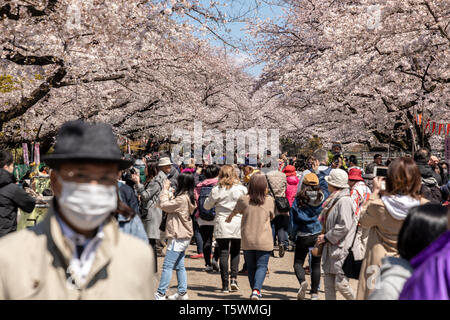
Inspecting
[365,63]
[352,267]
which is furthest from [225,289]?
[365,63]

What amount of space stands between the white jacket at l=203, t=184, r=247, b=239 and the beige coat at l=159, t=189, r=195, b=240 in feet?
2.06

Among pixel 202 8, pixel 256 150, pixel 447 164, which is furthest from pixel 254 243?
pixel 256 150

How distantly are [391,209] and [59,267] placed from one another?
9.77 ft

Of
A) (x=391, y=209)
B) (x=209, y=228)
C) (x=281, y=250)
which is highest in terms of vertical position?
(x=391, y=209)

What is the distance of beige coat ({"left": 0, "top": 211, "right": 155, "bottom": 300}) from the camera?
194 cm

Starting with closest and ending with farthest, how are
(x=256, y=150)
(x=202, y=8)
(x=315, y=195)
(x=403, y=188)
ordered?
(x=403, y=188), (x=315, y=195), (x=202, y=8), (x=256, y=150)

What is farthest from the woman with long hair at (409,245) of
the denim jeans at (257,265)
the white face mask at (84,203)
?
the denim jeans at (257,265)

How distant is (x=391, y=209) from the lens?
4312 mm

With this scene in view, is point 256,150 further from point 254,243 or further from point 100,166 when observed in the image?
point 100,166

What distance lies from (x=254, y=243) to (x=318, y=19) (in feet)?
44.2

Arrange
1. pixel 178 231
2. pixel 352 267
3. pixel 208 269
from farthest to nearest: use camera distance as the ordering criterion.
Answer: pixel 208 269
pixel 178 231
pixel 352 267

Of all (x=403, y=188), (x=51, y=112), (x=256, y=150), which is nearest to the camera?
Answer: (x=403, y=188)

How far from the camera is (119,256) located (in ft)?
6.88

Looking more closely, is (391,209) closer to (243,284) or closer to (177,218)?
(177,218)
